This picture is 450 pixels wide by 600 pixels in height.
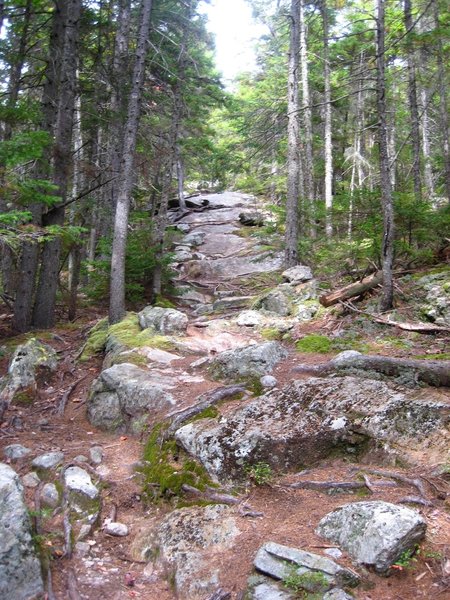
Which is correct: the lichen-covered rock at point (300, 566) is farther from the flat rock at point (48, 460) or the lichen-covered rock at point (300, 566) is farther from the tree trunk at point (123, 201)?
the tree trunk at point (123, 201)

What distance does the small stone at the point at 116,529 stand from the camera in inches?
190

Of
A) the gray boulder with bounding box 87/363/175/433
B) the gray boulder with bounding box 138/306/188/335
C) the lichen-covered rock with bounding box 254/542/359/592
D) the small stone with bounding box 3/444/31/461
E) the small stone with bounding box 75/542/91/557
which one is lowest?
the small stone with bounding box 75/542/91/557

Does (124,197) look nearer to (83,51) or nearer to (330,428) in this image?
(83,51)

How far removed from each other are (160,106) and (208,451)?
14.1 meters

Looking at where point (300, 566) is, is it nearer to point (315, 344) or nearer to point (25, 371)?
point (315, 344)

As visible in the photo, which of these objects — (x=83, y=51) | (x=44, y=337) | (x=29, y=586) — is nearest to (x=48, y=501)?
(x=29, y=586)

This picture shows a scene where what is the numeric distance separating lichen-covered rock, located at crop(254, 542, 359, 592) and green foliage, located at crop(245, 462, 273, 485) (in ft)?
3.23

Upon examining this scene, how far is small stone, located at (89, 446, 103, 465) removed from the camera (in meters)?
5.99

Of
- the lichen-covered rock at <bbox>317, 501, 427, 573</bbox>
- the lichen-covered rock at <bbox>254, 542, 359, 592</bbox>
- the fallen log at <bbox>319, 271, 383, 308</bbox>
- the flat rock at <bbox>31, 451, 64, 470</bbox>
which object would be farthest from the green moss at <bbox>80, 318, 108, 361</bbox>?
the lichen-covered rock at <bbox>317, 501, 427, 573</bbox>

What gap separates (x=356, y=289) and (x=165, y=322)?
425cm

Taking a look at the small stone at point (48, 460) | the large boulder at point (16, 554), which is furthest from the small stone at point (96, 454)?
the large boulder at point (16, 554)

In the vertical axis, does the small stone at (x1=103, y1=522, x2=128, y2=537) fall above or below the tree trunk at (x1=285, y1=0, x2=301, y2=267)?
below

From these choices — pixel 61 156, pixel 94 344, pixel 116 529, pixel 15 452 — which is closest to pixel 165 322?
pixel 94 344

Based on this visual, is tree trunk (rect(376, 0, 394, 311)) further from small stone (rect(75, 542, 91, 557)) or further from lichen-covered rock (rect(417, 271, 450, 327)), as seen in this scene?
small stone (rect(75, 542, 91, 557))
